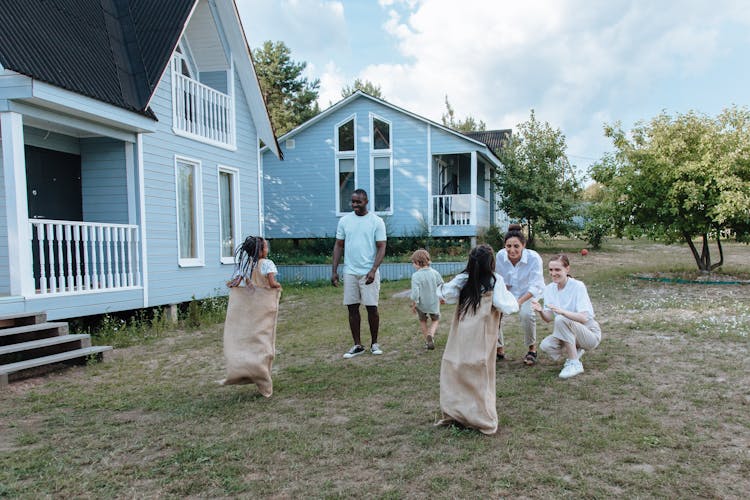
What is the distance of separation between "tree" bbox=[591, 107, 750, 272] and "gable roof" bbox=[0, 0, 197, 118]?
387 inches

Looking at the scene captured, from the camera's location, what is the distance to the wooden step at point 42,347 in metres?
6.29

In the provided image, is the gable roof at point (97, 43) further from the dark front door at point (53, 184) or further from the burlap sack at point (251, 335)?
the burlap sack at point (251, 335)

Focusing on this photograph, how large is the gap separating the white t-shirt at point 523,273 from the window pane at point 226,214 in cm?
801

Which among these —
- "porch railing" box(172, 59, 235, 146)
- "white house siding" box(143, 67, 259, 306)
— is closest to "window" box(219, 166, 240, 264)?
"white house siding" box(143, 67, 259, 306)

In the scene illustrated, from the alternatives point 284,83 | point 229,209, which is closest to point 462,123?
point 284,83

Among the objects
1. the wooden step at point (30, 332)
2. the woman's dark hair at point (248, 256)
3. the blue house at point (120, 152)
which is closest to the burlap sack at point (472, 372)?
the woman's dark hair at point (248, 256)

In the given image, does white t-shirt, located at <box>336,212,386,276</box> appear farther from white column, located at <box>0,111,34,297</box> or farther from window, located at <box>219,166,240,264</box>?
window, located at <box>219,166,240,264</box>

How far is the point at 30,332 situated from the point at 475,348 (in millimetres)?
5760

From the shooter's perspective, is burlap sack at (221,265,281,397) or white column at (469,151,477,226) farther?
white column at (469,151,477,226)

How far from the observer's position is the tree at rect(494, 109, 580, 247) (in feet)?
65.1

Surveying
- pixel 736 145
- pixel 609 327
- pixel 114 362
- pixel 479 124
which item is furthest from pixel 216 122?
pixel 479 124

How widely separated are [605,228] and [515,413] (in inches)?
392

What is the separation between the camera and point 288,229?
20484 mm

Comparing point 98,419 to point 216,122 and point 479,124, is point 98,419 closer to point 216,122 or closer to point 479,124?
point 216,122
